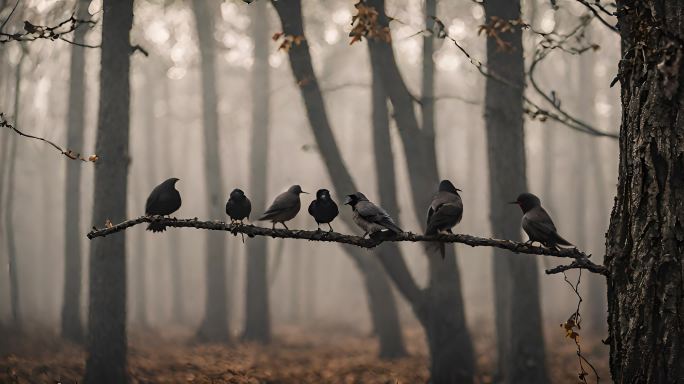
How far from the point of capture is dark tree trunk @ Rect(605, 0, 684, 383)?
4129 mm

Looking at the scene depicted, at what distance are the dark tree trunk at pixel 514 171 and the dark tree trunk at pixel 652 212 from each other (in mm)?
4893

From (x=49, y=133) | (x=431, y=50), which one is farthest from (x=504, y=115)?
(x=49, y=133)

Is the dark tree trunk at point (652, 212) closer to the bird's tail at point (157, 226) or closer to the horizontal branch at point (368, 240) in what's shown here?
the horizontal branch at point (368, 240)

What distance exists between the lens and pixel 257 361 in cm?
1213

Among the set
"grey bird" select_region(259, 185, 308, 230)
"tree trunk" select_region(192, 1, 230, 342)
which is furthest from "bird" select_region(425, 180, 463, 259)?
"tree trunk" select_region(192, 1, 230, 342)

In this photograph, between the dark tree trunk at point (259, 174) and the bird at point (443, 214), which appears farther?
the dark tree trunk at point (259, 174)

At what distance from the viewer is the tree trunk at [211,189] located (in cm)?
1555

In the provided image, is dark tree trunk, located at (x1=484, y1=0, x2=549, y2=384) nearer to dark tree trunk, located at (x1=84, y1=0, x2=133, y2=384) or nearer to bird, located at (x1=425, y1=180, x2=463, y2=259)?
bird, located at (x1=425, y1=180, x2=463, y2=259)

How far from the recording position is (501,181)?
9531 mm

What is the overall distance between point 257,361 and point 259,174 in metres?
6.21

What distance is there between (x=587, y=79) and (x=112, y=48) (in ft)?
57.0

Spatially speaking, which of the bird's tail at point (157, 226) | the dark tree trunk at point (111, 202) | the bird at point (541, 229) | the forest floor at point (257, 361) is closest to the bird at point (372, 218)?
the bird at point (541, 229)

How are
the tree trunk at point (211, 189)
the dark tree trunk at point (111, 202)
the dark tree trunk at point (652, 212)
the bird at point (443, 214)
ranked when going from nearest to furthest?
the dark tree trunk at point (652, 212) → the bird at point (443, 214) → the dark tree trunk at point (111, 202) → the tree trunk at point (211, 189)

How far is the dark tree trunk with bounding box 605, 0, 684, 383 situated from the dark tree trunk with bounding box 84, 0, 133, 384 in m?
6.71
